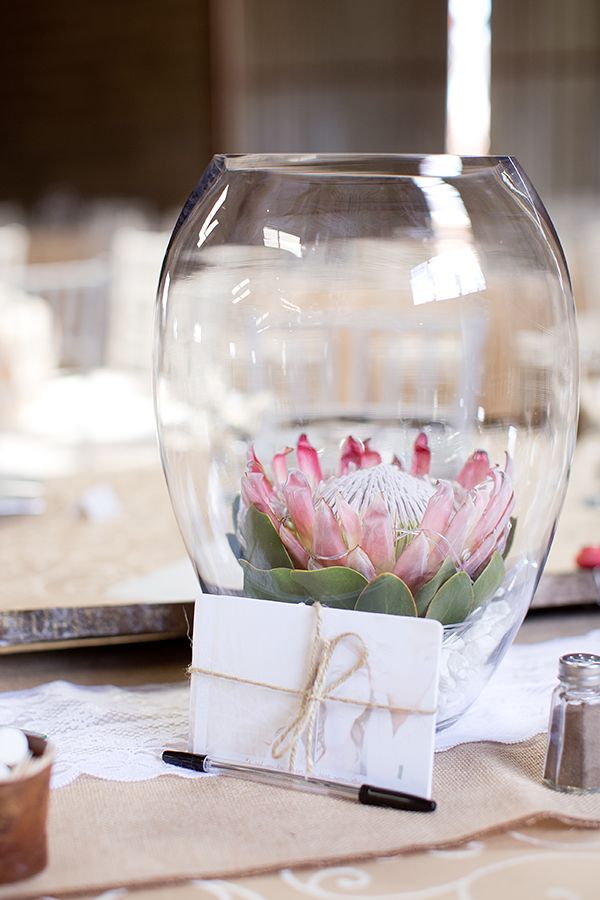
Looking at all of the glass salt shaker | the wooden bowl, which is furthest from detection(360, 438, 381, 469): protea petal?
the wooden bowl

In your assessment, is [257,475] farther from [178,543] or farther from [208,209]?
[178,543]

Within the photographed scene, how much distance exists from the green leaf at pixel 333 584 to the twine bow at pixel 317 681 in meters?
0.02

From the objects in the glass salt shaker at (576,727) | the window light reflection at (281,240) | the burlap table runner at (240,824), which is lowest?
the burlap table runner at (240,824)

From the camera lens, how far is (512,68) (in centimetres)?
617

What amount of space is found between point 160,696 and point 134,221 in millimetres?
5745

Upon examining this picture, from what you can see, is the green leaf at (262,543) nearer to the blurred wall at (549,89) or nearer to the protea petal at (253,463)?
the protea petal at (253,463)

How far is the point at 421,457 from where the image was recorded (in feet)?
2.64

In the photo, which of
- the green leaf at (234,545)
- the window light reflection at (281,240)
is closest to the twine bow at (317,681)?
the green leaf at (234,545)

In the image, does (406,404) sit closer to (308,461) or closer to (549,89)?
(308,461)

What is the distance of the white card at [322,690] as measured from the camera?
2.14 feet

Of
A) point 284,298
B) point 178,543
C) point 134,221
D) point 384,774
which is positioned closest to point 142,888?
point 384,774

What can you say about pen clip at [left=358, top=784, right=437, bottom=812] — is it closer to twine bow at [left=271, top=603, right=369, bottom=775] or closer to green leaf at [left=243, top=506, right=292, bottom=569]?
twine bow at [left=271, top=603, right=369, bottom=775]

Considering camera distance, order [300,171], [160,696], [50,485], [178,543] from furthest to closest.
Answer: [50,485] → [178,543] → [160,696] → [300,171]

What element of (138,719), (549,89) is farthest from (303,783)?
(549,89)
